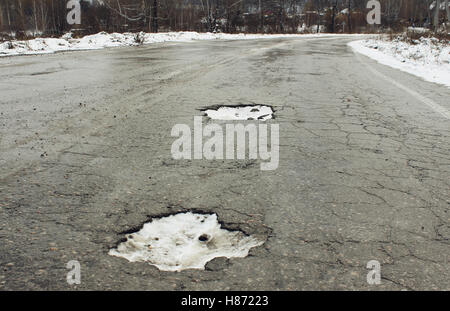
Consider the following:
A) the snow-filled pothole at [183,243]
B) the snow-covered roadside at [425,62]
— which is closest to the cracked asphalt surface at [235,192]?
the snow-filled pothole at [183,243]

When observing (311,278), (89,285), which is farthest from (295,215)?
(89,285)

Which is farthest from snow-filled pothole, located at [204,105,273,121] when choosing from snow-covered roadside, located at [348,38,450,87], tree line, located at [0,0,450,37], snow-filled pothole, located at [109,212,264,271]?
tree line, located at [0,0,450,37]

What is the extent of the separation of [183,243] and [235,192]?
2.26 feet

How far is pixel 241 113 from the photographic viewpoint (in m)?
4.84

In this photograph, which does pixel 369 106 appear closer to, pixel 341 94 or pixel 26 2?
pixel 341 94

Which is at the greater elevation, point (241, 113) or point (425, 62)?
point (425, 62)

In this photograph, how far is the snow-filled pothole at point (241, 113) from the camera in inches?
183

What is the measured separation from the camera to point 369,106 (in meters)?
5.48

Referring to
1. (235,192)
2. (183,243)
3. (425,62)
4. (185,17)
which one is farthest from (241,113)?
(185,17)

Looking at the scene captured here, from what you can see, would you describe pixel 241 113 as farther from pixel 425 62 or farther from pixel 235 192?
pixel 425 62

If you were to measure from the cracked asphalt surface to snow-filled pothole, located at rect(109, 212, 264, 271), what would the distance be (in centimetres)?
7

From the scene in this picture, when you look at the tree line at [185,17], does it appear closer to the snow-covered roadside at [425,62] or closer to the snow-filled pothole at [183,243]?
the snow-covered roadside at [425,62]

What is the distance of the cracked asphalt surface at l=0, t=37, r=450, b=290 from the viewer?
1.79 metres
